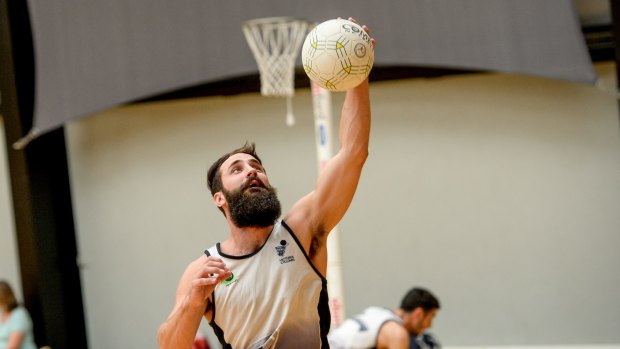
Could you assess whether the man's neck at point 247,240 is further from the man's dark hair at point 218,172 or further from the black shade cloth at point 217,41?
the black shade cloth at point 217,41

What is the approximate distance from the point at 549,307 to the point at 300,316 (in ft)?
16.8

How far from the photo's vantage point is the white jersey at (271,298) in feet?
11.2

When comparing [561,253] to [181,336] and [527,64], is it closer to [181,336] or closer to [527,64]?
[527,64]

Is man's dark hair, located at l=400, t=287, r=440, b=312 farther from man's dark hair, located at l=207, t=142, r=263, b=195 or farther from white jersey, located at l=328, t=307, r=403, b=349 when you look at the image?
man's dark hair, located at l=207, t=142, r=263, b=195

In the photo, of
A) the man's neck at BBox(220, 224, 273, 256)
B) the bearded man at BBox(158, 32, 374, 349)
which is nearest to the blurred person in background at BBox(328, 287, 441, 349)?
the bearded man at BBox(158, 32, 374, 349)

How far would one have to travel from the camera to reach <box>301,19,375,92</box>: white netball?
135 inches

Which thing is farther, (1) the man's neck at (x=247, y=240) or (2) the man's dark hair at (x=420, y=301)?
(2) the man's dark hair at (x=420, y=301)

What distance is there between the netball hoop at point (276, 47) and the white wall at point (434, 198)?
4.63ft

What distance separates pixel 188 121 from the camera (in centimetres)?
888

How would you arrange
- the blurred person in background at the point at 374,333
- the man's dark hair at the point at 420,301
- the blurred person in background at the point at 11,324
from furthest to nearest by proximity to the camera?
the blurred person in background at the point at 11,324, the man's dark hair at the point at 420,301, the blurred person in background at the point at 374,333

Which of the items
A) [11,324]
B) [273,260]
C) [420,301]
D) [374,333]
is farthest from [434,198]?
[273,260]

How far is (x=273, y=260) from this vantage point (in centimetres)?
345

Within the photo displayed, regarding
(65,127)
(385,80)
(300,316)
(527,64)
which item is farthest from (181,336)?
(65,127)

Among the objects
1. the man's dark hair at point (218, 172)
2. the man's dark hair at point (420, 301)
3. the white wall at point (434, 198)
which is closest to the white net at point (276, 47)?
the white wall at point (434, 198)
